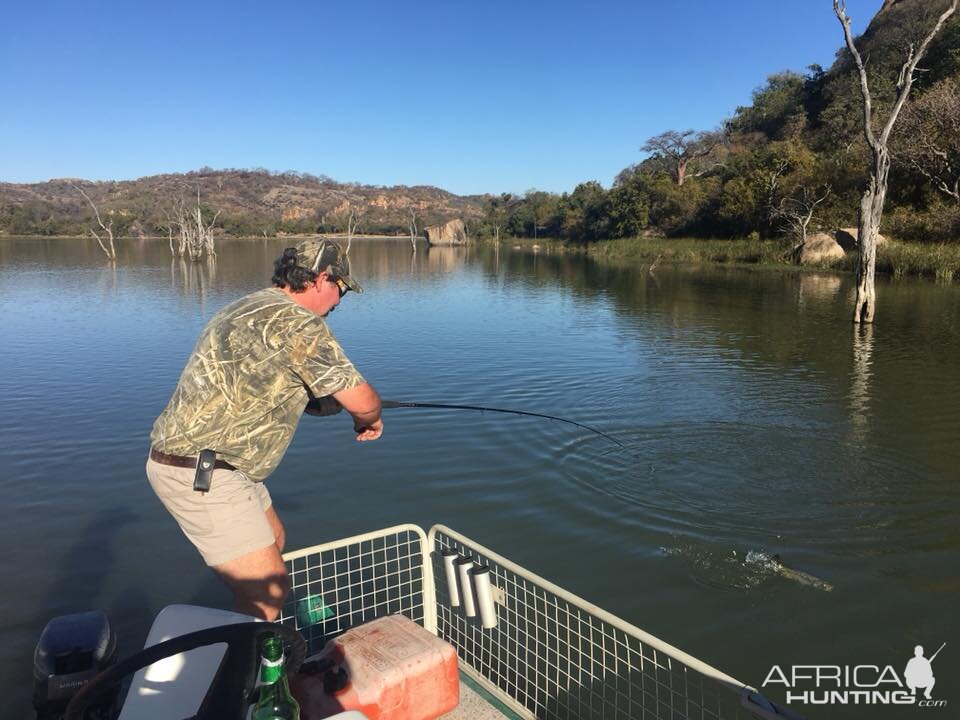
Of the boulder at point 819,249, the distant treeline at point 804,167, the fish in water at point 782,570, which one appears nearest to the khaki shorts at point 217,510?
the fish in water at point 782,570

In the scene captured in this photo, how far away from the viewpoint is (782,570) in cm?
527

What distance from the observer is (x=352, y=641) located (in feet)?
9.94

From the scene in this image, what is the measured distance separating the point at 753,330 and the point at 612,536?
43.2 ft

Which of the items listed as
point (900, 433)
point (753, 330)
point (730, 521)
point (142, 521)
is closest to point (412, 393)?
point (142, 521)

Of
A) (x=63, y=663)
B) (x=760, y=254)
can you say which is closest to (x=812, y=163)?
(x=760, y=254)

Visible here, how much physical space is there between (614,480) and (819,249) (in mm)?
35943

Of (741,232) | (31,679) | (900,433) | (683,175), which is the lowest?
(31,679)

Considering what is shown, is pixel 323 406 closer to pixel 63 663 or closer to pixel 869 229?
pixel 63 663

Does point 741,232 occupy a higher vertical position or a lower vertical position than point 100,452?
higher

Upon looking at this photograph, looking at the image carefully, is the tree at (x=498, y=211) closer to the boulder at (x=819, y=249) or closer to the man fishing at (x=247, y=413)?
the boulder at (x=819, y=249)

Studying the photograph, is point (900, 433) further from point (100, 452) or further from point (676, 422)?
point (100, 452)

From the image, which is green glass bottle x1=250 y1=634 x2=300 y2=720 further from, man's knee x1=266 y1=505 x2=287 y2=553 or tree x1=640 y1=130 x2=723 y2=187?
tree x1=640 y1=130 x2=723 y2=187

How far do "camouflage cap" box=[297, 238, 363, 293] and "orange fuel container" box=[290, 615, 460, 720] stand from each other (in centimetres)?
163

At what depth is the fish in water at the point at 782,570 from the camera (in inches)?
200
